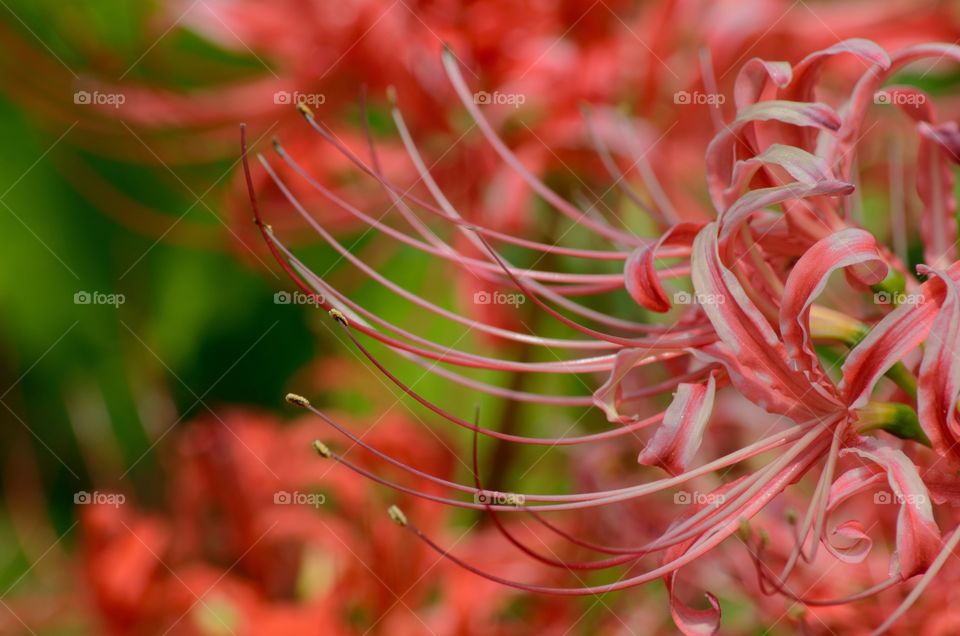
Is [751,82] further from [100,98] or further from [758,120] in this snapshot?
[100,98]

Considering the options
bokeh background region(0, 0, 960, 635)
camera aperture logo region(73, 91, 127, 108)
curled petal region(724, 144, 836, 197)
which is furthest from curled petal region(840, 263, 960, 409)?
camera aperture logo region(73, 91, 127, 108)

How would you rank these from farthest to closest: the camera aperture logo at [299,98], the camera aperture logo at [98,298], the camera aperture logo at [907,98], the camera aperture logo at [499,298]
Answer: the camera aperture logo at [98,298] < the camera aperture logo at [299,98] < the camera aperture logo at [499,298] < the camera aperture logo at [907,98]

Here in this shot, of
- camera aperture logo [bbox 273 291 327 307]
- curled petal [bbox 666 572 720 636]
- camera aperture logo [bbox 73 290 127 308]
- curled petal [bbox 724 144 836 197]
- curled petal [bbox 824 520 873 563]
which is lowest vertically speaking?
camera aperture logo [bbox 73 290 127 308]

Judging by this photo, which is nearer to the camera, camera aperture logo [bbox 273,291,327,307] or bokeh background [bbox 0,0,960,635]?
bokeh background [bbox 0,0,960,635]

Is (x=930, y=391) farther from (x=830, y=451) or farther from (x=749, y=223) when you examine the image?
(x=749, y=223)

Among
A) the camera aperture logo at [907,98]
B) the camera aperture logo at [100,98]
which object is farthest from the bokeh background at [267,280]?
the camera aperture logo at [907,98]

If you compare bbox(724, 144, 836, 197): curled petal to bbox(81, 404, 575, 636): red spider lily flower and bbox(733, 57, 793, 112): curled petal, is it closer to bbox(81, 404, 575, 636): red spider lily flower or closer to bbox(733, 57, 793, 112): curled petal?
bbox(733, 57, 793, 112): curled petal

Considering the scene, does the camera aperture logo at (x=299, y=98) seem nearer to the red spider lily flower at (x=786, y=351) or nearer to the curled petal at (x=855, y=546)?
the red spider lily flower at (x=786, y=351)

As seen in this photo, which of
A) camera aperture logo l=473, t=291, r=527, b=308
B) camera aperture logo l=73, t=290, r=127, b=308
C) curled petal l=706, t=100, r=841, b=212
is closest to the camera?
curled petal l=706, t=100, r=841, b=212
